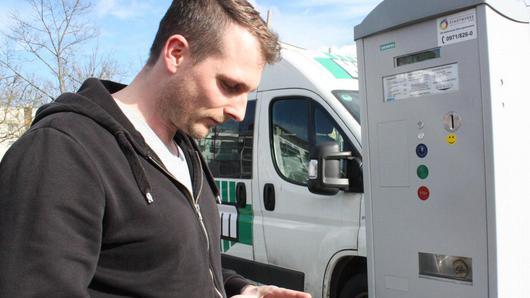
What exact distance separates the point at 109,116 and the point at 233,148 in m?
3.44

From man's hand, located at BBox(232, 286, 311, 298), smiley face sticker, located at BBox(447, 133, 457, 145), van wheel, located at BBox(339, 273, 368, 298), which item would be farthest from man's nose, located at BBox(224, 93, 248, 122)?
van wheel, located at BBox(339, 273, 368, 298)

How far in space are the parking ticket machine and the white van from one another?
679 millimetres

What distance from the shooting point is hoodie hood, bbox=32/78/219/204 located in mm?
1253

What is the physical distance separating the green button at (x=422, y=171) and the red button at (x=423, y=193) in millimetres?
61

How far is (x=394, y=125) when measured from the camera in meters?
2.87

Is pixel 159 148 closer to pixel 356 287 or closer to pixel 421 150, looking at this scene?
pixel 421 150

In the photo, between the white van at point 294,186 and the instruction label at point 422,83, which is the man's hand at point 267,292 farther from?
the white van at point 294,186

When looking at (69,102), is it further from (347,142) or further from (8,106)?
(8,106)

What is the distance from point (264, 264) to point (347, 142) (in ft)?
4.41

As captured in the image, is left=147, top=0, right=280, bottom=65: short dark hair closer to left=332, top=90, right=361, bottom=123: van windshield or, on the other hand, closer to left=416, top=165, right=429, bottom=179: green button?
left=416, top=165, right=429, bottom=179: green button

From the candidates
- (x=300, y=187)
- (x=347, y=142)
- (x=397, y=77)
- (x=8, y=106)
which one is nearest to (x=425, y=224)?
(x=397, y=77)

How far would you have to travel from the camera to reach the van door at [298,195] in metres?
3.76

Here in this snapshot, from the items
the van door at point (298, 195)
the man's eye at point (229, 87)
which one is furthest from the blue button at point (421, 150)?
the man's eye at point (229, 87)

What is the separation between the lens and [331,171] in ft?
11.3
